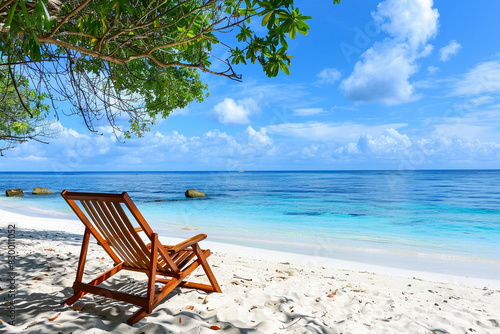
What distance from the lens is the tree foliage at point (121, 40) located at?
208cm

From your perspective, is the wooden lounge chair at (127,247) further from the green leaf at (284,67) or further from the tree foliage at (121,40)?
the green leaf at (284,67)

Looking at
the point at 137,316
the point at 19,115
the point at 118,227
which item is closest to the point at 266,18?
the point at 118,227

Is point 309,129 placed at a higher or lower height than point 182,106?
higher

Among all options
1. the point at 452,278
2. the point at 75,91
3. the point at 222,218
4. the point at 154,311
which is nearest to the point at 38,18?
the point at 154,311

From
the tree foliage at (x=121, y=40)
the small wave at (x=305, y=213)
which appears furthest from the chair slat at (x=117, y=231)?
the small wave at (x=305, y=213)

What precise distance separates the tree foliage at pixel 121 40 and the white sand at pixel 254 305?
1.88 metres

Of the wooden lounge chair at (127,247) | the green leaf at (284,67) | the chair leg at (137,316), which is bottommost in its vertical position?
the chair leg at (137,316)

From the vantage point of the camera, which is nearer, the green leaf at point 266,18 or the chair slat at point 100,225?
the green leaf at point 266,18

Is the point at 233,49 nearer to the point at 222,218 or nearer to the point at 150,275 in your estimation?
the point at 150,275

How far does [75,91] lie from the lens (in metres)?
4.09

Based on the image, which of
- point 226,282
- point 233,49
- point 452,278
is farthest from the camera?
point 452,278

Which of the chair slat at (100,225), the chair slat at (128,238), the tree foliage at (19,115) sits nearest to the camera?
the chair slat at (128,238)

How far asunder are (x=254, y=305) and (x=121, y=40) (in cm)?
354

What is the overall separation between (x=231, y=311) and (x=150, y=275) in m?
0.77
